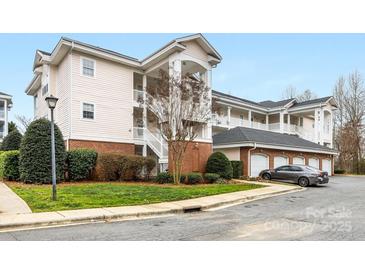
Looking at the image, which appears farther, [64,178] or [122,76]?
[122,76]

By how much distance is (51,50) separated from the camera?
22.2m

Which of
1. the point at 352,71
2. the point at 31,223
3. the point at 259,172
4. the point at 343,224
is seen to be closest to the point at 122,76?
the point at 259,172

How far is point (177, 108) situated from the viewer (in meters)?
17.0

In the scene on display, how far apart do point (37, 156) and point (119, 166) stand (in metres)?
4.30

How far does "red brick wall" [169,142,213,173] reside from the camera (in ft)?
64.6

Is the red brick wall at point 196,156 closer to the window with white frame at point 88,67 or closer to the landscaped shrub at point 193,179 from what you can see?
the landscaped shrub at point 193,179

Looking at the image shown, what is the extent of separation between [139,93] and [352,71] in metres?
35.5

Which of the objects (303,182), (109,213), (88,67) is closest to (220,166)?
(303,182)

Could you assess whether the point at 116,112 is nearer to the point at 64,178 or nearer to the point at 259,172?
the point at 64,178

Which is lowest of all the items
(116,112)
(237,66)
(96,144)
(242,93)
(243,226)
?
(243,226)

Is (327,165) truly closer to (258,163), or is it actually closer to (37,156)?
(258,163)

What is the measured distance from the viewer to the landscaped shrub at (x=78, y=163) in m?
16.6

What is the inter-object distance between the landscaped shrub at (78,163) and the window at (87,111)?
409 centimetres

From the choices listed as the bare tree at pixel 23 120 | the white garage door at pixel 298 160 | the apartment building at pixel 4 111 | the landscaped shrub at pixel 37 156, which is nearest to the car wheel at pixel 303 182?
the white garage door at pixel 298 160
